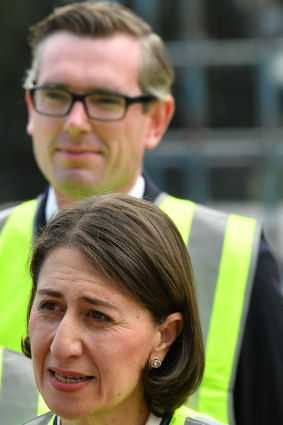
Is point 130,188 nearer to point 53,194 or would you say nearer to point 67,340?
point 53,194

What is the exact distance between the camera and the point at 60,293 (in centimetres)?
212

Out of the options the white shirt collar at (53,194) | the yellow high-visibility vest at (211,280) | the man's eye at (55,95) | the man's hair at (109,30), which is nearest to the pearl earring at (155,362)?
the yellow high-visibility vest at (211,280)

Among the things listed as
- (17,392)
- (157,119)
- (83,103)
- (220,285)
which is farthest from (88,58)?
(17,392)

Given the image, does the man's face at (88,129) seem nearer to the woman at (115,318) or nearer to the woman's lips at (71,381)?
the woman at (115,318)

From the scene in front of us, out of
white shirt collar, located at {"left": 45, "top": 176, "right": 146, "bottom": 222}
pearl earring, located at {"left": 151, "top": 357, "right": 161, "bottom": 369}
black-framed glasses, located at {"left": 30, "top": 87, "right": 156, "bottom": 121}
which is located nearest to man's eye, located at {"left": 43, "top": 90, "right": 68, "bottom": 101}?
black-framed glasses, located at {"left": 30, "top": 87, "right": 156, "bottom": 121}

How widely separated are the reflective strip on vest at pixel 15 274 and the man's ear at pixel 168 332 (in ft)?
2.36

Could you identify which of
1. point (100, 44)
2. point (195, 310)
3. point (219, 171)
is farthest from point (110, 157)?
point (219, 171)

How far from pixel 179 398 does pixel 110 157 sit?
1.21 m

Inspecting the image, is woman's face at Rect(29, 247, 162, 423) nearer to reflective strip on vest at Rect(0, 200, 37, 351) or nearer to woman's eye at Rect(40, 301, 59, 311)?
woman's eye at Rect(40, 301, 59, 311)

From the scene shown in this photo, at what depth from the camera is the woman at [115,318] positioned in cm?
210

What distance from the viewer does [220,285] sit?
10.4ft

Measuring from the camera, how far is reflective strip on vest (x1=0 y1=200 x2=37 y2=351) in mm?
2992

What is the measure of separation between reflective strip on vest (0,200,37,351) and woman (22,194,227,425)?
25.7 inches

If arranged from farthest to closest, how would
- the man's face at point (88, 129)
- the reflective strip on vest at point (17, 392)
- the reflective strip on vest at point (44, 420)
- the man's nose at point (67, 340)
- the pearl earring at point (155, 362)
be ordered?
the man's face at point (88, 129) → the reflective strip on vest at point (17, 392) → the reflective strip on vest at point (44, 420) → the pearl earring at point (155, 362) → the man's nose at point (67, 340)
